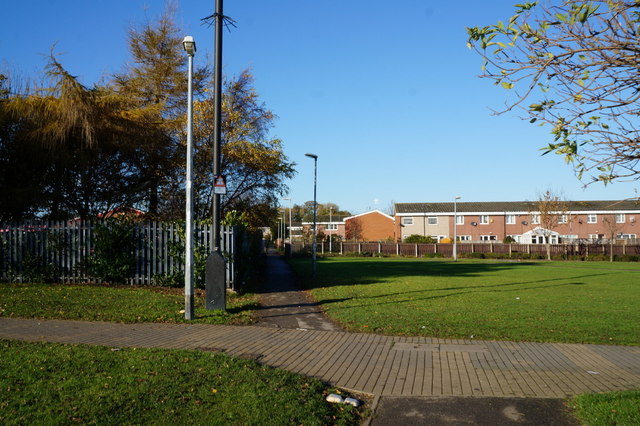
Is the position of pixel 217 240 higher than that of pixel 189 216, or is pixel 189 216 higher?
pixel 189 216

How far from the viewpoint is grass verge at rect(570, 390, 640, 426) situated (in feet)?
17.0

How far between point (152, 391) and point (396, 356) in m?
3.96

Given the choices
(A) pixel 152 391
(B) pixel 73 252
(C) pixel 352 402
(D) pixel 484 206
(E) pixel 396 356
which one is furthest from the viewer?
(D) pixel 484 206

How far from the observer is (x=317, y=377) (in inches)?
271

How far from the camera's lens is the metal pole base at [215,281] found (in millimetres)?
11672

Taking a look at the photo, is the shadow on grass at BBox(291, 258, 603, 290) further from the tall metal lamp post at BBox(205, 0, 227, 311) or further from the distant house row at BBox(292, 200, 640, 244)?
the distant house row at BBox(292, 200, 640, 244)

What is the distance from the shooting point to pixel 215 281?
11.7m

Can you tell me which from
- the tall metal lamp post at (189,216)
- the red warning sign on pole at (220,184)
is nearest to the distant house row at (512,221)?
the red warning sign on pole at (220,184)

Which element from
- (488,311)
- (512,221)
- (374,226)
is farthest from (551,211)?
(488,311)

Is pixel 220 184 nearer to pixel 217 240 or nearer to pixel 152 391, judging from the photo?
pixel 217 240

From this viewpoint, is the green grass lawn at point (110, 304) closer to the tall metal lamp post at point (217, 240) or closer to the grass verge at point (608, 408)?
the tall metal lamp post at point (217, 240)

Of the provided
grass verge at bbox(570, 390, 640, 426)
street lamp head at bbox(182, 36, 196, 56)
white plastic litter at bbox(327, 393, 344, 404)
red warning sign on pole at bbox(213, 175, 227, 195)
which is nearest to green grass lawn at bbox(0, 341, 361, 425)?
white plastic litter at bbox(327, 393, 344, 404)

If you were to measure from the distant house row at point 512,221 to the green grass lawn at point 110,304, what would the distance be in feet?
183

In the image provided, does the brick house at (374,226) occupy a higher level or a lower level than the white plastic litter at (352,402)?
higher
